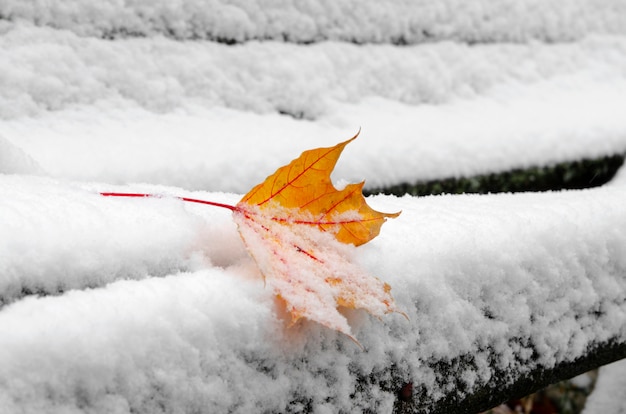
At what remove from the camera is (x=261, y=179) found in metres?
1.14

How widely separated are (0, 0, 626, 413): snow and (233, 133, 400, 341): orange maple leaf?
2 cm

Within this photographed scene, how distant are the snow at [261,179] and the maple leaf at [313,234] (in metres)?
0.02

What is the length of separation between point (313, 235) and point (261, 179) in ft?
1.48

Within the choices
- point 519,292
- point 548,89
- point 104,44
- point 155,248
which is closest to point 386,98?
point 548,89

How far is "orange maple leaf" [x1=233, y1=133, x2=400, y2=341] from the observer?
1.99 feet

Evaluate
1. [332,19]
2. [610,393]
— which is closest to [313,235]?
[332,19]

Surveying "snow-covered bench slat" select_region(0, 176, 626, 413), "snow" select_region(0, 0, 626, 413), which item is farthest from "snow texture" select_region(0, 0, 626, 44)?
"snow-covered bench slat" select_region(0, 176, 626, 413)

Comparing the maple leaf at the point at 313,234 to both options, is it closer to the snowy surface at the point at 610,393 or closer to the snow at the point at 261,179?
the snow at the point at 261,179

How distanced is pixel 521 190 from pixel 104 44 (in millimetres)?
889

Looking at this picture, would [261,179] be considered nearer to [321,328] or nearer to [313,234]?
[313,234]

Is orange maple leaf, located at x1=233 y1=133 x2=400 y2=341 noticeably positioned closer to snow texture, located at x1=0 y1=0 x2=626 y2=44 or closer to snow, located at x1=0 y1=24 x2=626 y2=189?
snow, located at x1=0 y1=24 x2=626 y2=189

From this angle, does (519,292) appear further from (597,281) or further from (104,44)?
(104,44)

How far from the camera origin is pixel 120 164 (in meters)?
1.03

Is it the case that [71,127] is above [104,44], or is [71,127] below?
below
